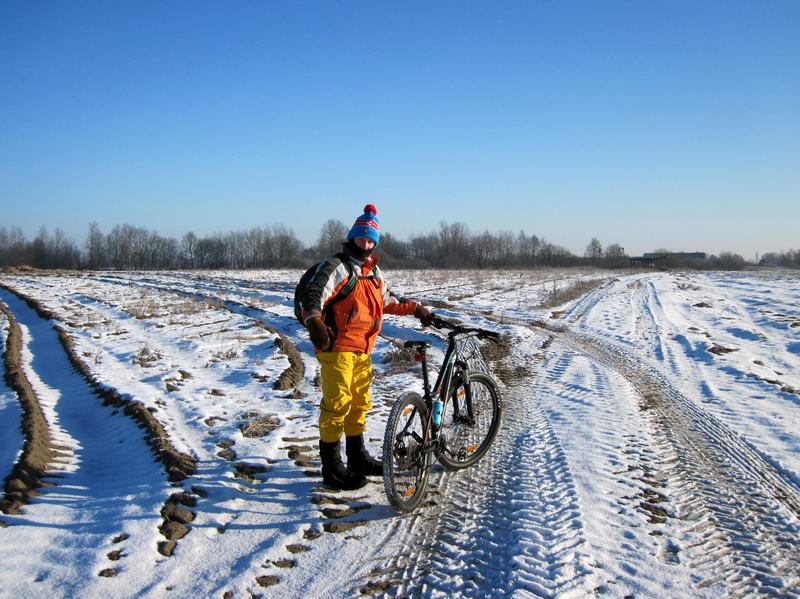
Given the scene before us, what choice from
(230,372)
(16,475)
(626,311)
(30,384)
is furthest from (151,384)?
(626,311)

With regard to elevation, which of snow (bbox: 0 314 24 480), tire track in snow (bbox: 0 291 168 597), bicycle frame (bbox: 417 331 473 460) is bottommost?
tire track in snow (bbox: 0 291 168 597)

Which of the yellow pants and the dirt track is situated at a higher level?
the yellow pants

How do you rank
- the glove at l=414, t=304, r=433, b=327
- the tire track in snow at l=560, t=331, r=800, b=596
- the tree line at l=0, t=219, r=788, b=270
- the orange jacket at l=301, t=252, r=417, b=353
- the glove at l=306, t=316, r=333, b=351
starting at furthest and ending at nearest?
the tree line at l=0, t=219, r=788, b=270
the glove at l=414, t=304, r=433, b=327
the orange jacket at l=301, t=252, r=417, b=353
the glove at l=306, t=316, r=333, b=351
the tire track in snow at l=560, t=331, r=800, b=596

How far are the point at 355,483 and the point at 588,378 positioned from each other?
5492 millimetres

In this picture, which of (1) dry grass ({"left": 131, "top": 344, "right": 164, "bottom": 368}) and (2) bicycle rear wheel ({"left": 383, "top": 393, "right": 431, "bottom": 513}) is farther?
(1) dry grass ({"left": 131, "top": 344, "right": 164, "bottom": 368})

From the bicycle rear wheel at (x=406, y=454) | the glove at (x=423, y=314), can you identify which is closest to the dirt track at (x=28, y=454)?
the bicycle rear wheel at (x=406, y=454)

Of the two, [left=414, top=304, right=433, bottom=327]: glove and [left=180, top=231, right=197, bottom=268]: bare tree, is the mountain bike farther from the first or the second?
[left=180, top=231, right=197, bottom=268]: bare tree

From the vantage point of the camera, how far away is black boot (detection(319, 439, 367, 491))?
4305 millimetres

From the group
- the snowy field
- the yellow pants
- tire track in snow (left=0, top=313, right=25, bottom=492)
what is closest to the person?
the yellow pants

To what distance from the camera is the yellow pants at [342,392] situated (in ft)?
13.5

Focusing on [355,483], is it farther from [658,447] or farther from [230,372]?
[230,372]

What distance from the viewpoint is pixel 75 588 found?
3031 millimetres

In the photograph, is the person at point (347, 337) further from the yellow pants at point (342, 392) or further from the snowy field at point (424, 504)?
the snowy field at point (424, 504)

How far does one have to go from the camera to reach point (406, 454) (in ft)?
13.6
